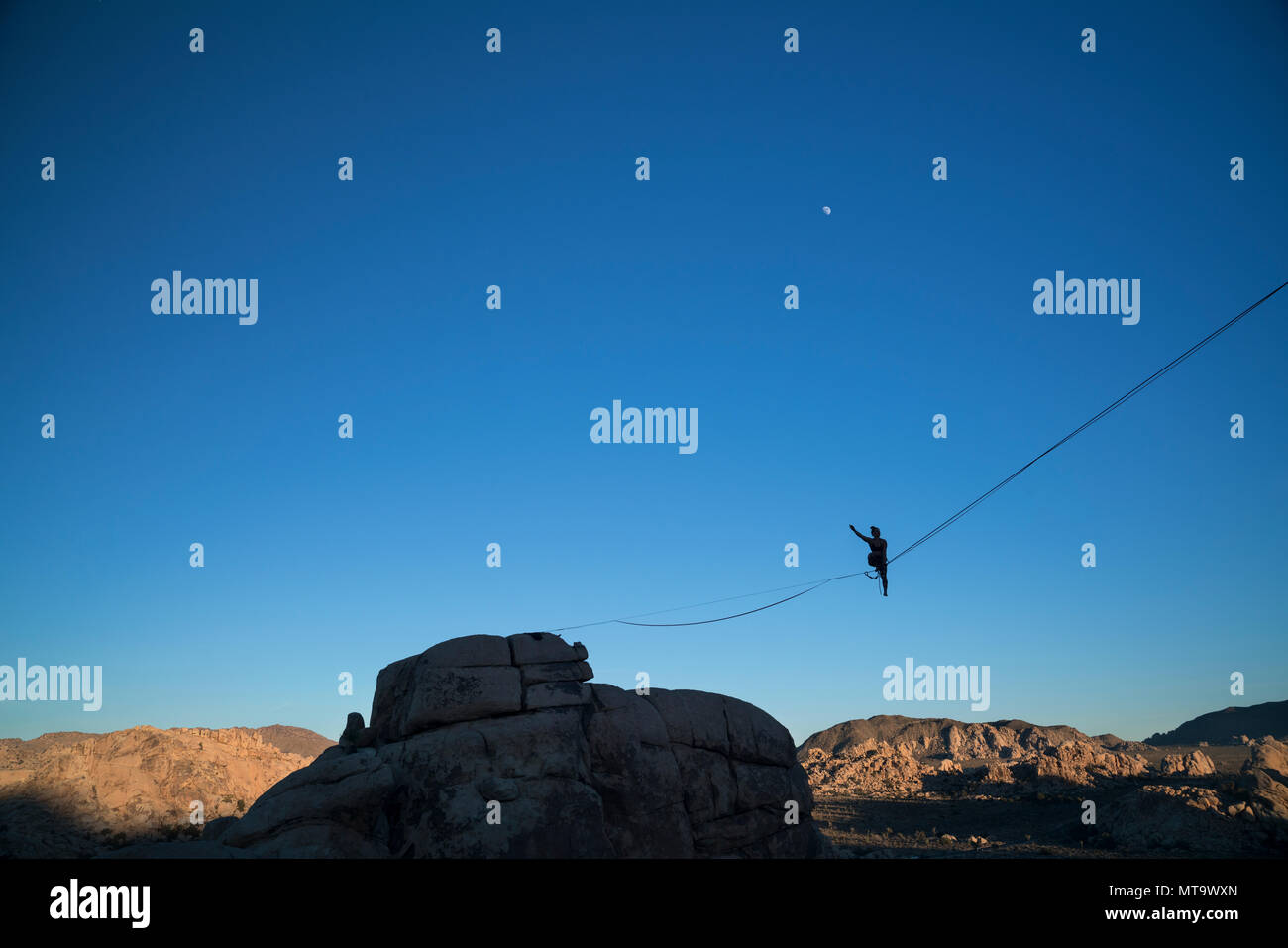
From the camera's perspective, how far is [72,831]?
198 feet

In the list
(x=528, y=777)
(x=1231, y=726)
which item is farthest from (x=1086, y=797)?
(x=1231, y=726)

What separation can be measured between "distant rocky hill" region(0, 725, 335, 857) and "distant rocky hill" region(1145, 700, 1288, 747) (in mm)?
147062

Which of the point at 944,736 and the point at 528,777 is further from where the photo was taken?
the point at 944,736

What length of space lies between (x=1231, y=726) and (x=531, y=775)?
169 m

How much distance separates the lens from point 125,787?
6844 centimetres

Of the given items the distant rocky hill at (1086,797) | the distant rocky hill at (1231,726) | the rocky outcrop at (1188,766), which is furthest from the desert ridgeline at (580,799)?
the distant rocky hill at (1231,726)

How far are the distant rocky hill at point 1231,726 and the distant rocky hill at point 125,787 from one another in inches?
5790

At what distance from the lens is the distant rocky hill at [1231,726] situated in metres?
144

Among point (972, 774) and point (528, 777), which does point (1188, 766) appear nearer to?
point (972, 774)
